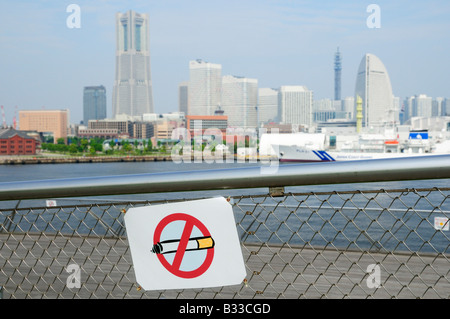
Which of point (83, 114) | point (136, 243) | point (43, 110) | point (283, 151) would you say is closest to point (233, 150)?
point (283, 151)

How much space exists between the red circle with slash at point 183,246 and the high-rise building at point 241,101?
7563cm

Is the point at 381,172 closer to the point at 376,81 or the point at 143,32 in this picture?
the point at 376,81

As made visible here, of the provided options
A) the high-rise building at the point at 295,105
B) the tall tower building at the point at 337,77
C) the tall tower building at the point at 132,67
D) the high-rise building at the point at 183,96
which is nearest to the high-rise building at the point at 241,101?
the high-rise building at the point at 295,105

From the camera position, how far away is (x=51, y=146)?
66.8 m

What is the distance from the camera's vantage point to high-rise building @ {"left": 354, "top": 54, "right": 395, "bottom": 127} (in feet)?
291

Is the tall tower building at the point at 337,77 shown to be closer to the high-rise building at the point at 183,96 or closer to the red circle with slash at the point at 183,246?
the high-rise building at the point at 183,96

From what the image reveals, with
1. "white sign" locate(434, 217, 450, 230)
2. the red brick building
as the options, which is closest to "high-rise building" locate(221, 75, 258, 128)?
the red brick building

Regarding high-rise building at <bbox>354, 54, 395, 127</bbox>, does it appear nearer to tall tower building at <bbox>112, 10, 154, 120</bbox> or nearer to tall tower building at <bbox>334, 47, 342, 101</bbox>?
tall tower building at <bbox>112, 10, 154, 120</bbox>

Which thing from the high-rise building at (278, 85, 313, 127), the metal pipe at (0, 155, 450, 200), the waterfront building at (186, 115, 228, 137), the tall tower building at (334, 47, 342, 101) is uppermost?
the tall tower building at (334, 47, 342, 101)

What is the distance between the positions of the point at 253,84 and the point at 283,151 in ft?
136

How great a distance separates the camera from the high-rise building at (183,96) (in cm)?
10144

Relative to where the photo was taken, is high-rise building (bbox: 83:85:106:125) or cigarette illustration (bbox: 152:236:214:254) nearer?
cigarette illustration (bbox: 152:236:214:254)

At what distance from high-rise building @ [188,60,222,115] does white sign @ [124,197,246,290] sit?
8235 cm
